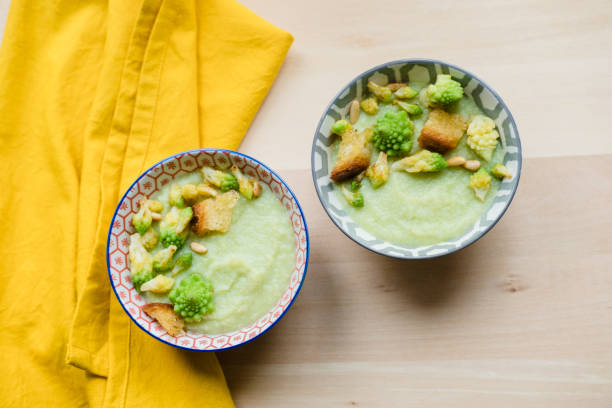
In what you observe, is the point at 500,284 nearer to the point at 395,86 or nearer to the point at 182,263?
the point at 395,86

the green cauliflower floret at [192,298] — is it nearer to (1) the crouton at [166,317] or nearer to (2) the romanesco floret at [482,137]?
(1) the crouton at [166,317]

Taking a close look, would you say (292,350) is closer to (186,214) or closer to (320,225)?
(320,225)

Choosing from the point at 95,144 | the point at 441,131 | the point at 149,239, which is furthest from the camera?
the point at 95,144

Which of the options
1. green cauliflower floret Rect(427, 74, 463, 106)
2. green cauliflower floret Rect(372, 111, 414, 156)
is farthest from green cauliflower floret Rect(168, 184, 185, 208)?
green cauliflower floret Rect(427, 74, 463, 106)

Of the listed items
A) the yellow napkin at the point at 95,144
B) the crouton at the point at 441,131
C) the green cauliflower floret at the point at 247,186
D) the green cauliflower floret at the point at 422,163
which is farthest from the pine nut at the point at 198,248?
the crouton at the point at 441,131

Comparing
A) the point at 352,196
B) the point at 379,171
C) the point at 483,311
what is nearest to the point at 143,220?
the point at 352,196

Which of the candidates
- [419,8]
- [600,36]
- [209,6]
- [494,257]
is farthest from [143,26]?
[600,36]
